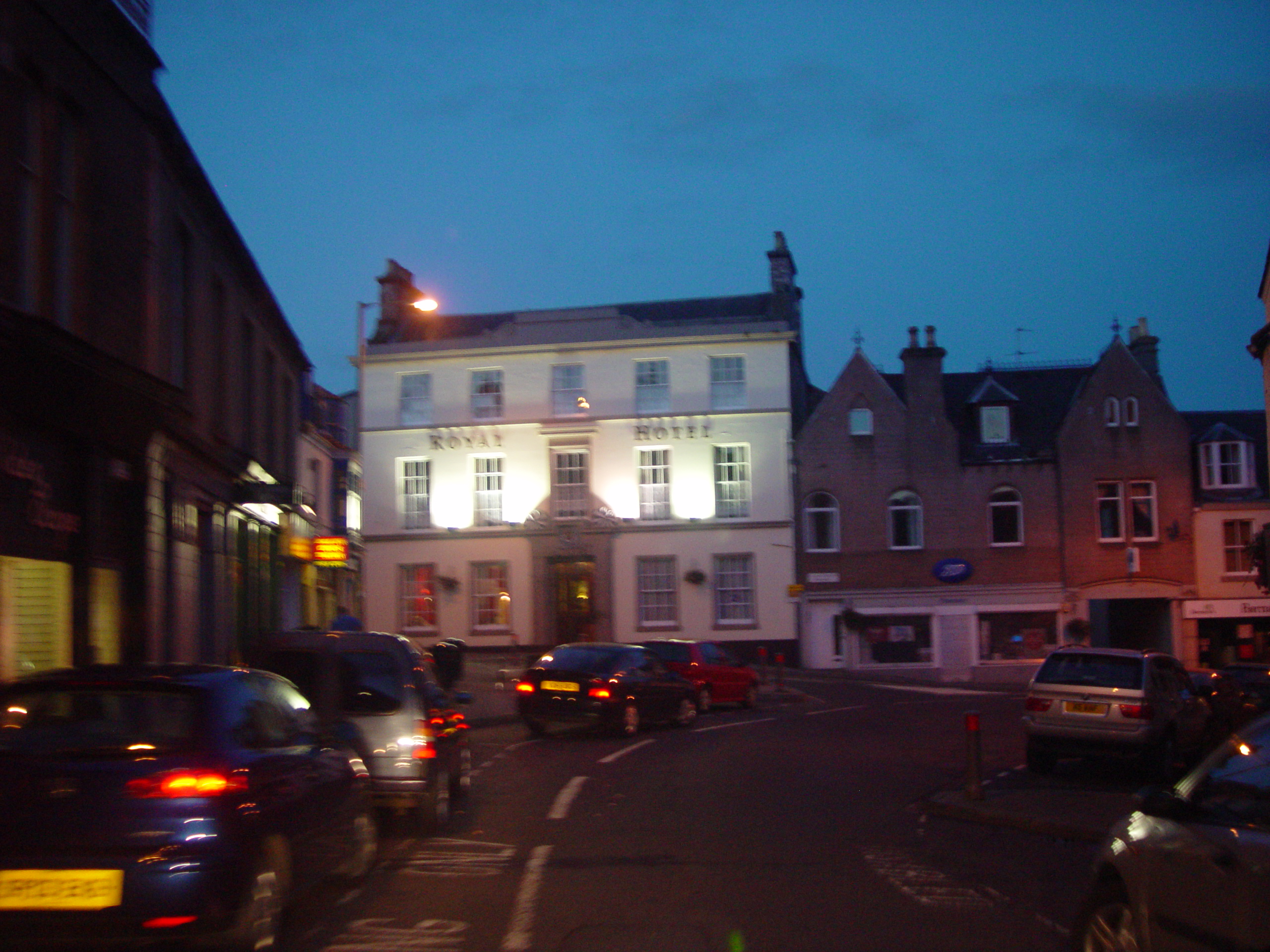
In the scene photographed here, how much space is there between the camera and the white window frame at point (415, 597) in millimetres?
41312

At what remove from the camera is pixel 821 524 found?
40312 mm

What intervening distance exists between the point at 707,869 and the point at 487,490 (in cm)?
3264

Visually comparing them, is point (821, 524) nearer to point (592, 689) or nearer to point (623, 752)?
point (592, 689)

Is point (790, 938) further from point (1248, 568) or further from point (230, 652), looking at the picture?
point (1248, 568)

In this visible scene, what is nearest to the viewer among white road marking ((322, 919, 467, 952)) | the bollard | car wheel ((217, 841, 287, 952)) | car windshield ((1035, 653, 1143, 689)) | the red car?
car wheel ((217, 841, 287, 952))

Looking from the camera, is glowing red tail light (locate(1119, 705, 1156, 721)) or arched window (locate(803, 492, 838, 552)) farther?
arched window (locate(803, 492, 838, 552))

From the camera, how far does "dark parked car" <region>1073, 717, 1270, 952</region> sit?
451 centimetres

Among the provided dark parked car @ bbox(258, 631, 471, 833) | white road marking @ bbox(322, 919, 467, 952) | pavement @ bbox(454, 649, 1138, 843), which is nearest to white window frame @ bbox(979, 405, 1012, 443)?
pavement @ bbox(454, 649, 1138, 843)

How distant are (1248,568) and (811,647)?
13.9 m

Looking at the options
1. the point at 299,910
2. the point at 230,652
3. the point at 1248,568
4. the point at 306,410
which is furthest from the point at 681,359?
the point at 299,910

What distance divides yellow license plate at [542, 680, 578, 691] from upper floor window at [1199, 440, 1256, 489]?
2867cm

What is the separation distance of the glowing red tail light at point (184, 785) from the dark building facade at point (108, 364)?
19.9 feet

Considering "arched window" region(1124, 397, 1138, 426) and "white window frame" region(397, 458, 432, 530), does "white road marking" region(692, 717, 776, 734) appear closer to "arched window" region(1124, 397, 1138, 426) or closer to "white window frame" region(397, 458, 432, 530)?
"white window frame" region(397, 458, 432, 530)

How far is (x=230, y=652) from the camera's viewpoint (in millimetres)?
19328
